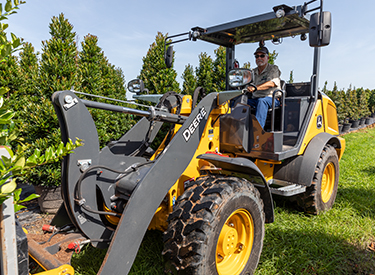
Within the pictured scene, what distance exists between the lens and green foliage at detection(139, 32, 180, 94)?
22.9ft

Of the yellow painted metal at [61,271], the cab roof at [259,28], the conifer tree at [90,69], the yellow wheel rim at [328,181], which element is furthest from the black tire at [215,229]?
the conifer tree at [90,69]

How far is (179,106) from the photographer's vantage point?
10.7 ft

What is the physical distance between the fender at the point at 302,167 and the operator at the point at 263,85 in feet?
2.59

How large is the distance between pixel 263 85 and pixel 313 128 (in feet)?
3.62

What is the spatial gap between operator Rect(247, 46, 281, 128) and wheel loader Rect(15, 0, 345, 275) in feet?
0.66

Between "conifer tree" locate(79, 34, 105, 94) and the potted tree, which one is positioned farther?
the potted tree

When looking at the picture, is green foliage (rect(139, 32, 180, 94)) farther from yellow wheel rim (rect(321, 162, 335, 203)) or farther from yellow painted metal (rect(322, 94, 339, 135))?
yellow wheel rim (rect(321, 162, 335, 203))

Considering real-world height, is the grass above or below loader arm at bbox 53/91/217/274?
below

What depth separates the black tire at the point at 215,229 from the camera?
2166 millimetres

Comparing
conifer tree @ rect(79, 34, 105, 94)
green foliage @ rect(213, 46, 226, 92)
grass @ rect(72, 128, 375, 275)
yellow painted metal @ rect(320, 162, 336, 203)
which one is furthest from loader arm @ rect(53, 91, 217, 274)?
green foliage @ rect(213, 46, 226, 92)

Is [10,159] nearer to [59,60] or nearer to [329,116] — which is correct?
[59,60]

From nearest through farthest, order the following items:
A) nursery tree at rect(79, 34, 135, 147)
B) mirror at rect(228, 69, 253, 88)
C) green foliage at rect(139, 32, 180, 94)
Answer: mirror at rect(228, 69, 253, 88), nursery tree at rect(79, 34, 135, 147), green foliage at rect(139, 32, 180, 94)

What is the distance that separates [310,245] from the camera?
10.9ft

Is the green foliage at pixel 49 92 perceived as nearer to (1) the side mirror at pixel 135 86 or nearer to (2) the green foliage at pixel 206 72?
(1) the side mirror at pixel 135 86
